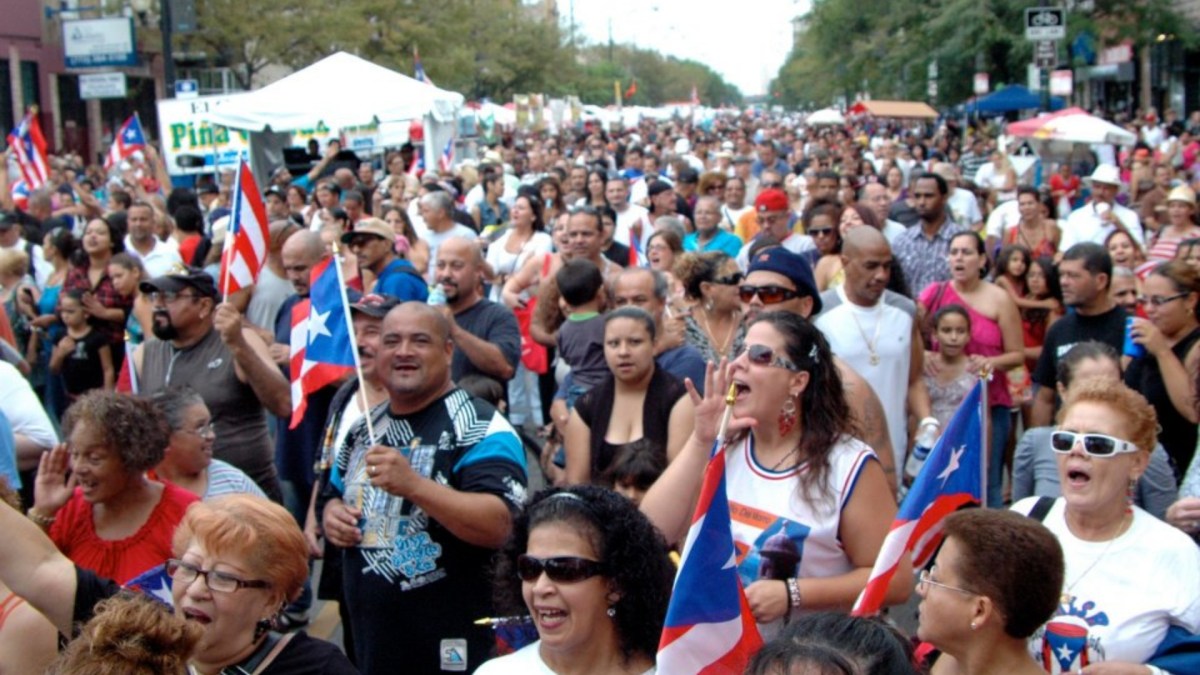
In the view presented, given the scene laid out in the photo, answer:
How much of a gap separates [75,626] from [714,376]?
1.84m

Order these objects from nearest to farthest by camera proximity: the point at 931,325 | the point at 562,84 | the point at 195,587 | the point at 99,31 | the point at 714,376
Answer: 1. the point at 195,587
2. the point at 714,376
3. the point at 931,325
4. the point at 99,31
5. the point at 562,84

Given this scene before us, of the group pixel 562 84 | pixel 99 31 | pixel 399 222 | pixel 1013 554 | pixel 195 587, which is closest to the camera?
pixel 1013 554

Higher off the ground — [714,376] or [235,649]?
[714,376]

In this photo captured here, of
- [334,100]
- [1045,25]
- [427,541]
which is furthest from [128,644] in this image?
[1045,25]

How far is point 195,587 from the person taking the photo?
353cm

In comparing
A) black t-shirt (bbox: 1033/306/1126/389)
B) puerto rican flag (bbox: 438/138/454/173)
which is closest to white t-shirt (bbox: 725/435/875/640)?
black t-shirt (bbox: 1033/306/1126/389)

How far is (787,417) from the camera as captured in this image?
4230 mm

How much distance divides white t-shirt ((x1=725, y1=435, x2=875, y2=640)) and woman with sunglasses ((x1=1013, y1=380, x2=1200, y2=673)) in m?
0.58

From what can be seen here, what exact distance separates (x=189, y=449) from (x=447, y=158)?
53.0 feet

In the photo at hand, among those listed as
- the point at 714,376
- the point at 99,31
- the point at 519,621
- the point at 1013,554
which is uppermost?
the point at 99,31

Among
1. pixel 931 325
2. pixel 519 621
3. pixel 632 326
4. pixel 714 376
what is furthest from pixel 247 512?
pixel 931 325

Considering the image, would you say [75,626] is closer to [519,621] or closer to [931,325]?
[519,621]

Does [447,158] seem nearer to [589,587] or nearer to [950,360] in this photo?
[950,360]

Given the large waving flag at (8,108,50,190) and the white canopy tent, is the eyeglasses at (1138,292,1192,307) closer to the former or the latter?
the white canopy tent
